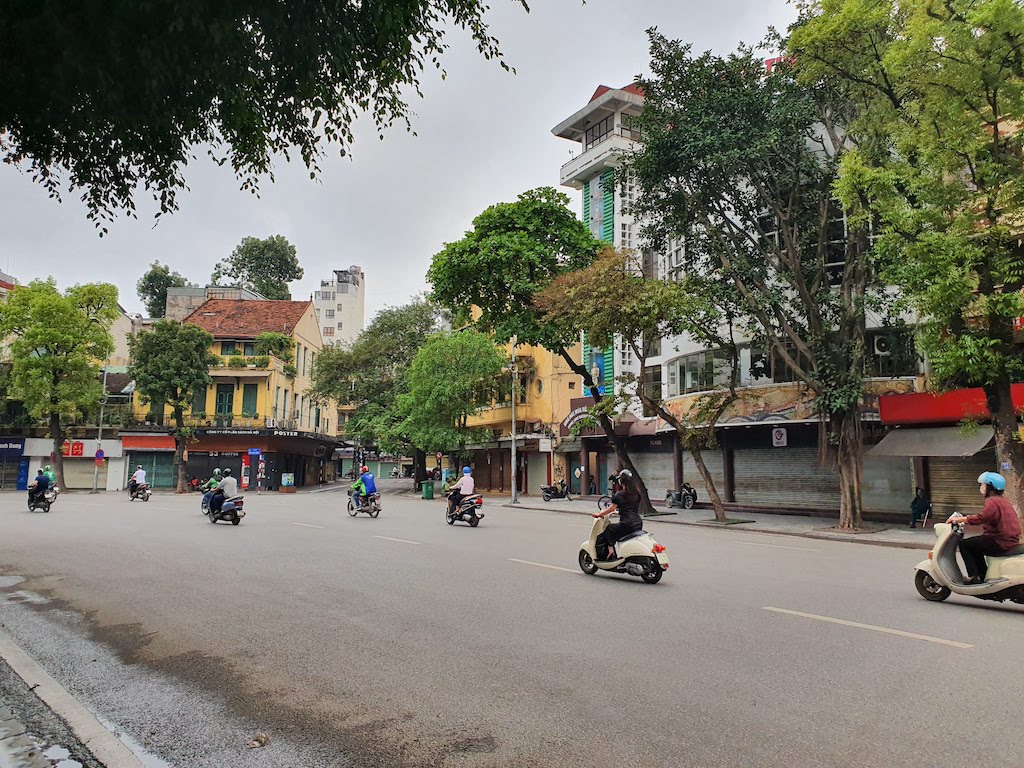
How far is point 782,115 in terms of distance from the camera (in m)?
19.8

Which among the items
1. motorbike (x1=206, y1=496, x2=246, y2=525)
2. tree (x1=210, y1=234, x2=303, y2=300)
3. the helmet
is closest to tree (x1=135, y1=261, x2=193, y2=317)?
tree (x1=210, y1=234, x2=303, y2=300)

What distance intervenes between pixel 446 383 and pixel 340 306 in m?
56.2

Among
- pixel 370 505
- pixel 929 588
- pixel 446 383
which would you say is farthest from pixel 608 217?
pixel 929 588

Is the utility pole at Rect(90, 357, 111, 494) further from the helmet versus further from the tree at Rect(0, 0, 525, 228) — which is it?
the helmet

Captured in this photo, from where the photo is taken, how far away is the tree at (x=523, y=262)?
84.4ft

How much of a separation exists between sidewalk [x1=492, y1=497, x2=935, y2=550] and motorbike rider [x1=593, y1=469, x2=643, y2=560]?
10612mm

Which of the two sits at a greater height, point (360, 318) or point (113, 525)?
point (360, 318)

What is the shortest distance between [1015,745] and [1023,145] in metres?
16.3

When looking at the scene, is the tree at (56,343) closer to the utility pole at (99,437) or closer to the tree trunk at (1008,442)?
the utility pole at (99,437)

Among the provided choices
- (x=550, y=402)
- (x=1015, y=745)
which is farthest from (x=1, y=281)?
(x=1015, y=745)

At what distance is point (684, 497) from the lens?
29.9 meters

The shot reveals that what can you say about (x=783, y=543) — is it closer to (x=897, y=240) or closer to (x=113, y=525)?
(x=897, y=240)

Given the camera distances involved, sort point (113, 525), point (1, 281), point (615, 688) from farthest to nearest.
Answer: point (1, 281)
point (113, 525)
point (615, 688)

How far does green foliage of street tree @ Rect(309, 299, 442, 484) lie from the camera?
46719 mm
